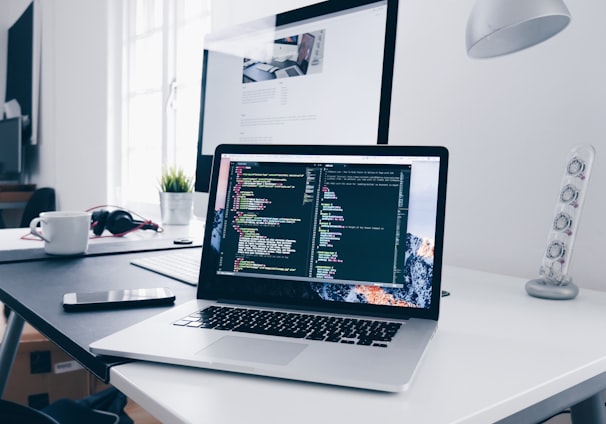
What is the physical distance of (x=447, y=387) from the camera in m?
0.44

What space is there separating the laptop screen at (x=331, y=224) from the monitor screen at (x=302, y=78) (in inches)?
6.9

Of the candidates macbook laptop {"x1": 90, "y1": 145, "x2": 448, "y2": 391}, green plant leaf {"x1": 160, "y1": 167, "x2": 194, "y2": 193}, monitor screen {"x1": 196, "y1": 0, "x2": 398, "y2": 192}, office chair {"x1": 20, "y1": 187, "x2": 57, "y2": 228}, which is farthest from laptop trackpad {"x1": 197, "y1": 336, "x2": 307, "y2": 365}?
office chair {"x1": 20, "y1": 187, "x2": 57, "y2": 228}

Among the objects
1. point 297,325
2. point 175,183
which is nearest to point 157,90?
point 175,183

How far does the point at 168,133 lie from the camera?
250 centimetres

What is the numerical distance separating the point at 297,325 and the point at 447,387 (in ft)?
0.61

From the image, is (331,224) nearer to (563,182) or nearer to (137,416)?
(563,182)

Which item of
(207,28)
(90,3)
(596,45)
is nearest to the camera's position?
(596,45)

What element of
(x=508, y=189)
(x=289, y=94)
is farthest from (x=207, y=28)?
(x=508, y=189)

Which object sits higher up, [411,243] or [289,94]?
[289,94]

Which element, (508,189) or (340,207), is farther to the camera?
(508,189)

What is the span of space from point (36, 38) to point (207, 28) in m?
2.09

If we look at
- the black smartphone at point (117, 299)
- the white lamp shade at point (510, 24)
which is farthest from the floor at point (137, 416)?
the white lamp shade at point (510, 24)

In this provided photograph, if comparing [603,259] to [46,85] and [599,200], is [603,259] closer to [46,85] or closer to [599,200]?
[599,200]

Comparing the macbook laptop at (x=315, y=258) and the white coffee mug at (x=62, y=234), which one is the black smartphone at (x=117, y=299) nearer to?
the macbook laptop at (x=315, y=258)
